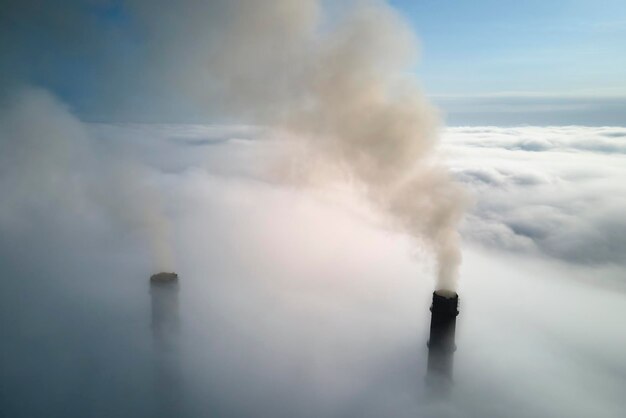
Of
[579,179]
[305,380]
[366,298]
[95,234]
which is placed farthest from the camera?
[579,179]

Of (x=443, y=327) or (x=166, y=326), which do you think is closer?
(x=443, y=327)

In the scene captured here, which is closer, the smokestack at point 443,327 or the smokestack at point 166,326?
the smokestack at point 443,327

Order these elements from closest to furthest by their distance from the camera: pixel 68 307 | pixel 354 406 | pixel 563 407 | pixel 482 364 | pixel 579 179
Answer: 1. pixel 354 406
2. pixel 563 407
3. pixel 482 364
4. pixel 68 307
5. pixel 579 179

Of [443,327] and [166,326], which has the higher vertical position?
[443,327]

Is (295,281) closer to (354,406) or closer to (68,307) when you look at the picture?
(68,307)

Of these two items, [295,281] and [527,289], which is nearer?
[295,281]

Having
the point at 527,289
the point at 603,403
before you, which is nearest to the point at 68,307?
the point at 603,403

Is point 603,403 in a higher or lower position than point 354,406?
lower

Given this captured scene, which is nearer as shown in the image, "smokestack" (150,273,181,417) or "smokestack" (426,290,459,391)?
"smokestack" (426,290,459,391)
